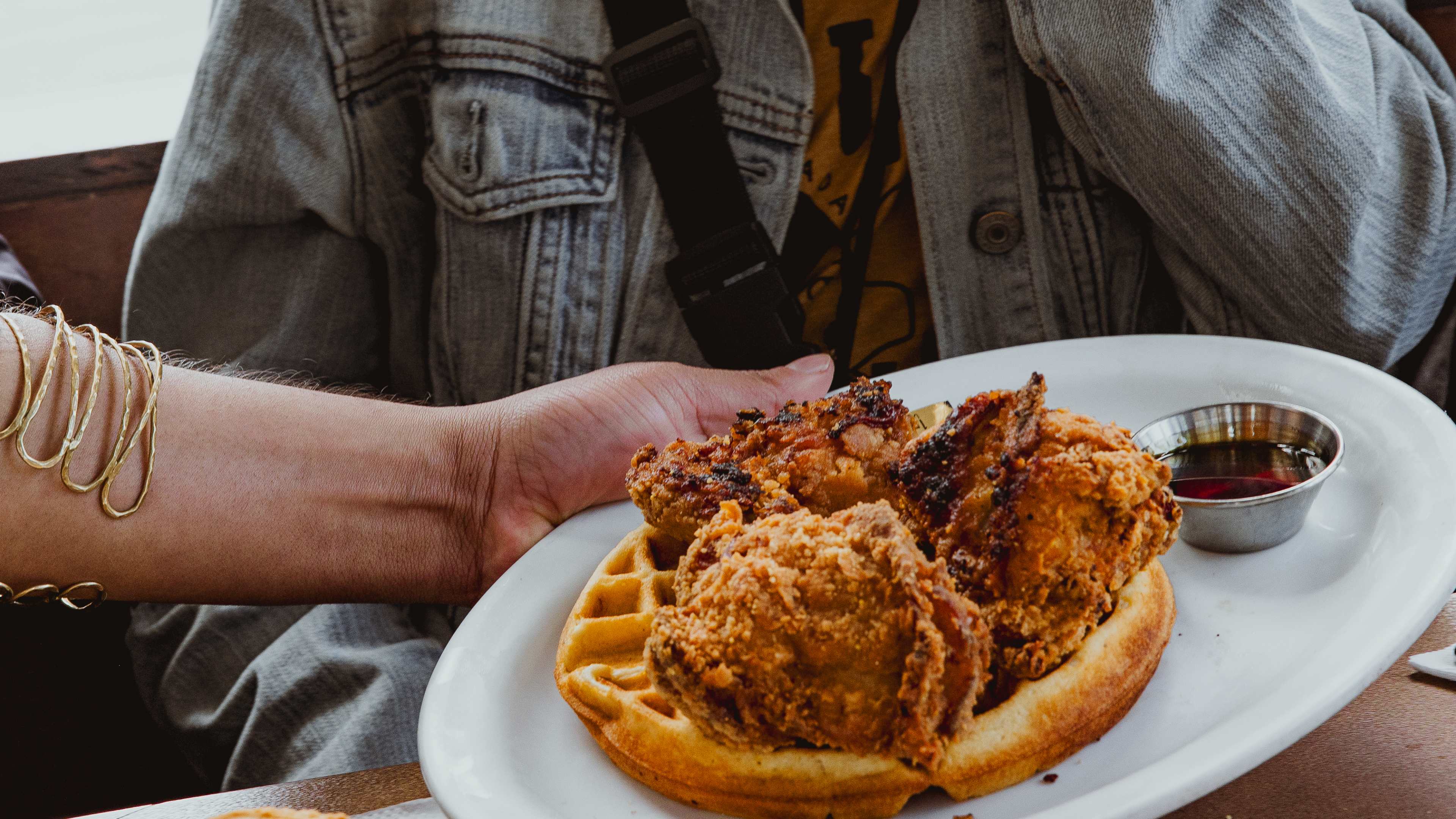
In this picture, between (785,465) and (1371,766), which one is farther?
(785,465)

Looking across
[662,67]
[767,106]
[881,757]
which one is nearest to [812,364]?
[767,106]

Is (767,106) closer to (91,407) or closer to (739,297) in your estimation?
(739,297)

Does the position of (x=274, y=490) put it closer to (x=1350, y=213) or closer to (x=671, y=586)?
(x=671, y=586)

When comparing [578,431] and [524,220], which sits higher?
[524,220]

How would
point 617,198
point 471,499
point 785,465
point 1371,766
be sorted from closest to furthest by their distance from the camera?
point 1371,766, point 785,465, point 471,499, point 617,198

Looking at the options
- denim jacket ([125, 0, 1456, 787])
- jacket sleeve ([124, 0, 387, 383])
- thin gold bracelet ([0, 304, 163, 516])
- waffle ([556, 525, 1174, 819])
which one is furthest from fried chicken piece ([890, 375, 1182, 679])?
jacket sleeve ([124, 0, 387, 383])

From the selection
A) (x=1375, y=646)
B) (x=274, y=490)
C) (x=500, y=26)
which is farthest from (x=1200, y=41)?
(x=274, y=490)
